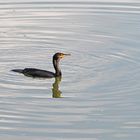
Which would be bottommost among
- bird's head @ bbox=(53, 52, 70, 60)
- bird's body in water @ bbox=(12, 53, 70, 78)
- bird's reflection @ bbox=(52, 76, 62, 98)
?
bird's reflection @ bbox=(52, 76, 62, 98)

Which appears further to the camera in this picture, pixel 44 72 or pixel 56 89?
pixel 44 72

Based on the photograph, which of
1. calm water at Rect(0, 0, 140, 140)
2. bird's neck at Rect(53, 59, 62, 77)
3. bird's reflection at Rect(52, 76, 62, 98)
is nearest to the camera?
calm water at Rect(0, 0, 140, 140)

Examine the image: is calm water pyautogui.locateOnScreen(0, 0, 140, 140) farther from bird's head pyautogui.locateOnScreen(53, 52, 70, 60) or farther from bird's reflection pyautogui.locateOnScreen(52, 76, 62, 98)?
bird's head pyautogui.locateOnScreen(53, 52, 70, 60)

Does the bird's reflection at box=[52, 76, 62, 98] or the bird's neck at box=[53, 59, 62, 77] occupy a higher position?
the bird's neck at box=[53, 59, 62, 77]

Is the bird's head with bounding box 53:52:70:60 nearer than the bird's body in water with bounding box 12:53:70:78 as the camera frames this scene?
No

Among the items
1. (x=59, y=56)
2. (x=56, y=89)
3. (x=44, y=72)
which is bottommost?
(x=56, y=89)

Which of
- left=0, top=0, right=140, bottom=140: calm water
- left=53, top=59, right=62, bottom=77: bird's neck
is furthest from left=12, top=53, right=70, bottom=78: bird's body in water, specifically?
left=0, top=0, right=140, bottom=140: calm water

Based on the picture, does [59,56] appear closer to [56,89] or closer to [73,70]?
[73,70]

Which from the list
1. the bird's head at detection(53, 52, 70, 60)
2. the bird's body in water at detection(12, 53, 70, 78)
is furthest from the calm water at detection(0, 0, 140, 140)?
the bird's head at detection(53, 52, 70, 60)

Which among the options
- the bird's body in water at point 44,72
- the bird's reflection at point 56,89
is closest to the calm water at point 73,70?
the bird's reflection at point 56,89

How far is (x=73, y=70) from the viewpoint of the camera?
47.5 feet

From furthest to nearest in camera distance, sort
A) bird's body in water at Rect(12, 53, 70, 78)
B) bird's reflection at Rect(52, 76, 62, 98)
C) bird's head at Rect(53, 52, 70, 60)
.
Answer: bird's head at Rect(53, 52, 70, 60) < bird's body in water at Rect(12, 53, 70, 78) < bird's reflection at Rect(52, 76, 62, 98)

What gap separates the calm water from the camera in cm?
1107

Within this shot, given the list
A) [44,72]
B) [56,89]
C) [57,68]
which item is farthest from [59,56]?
[56,89]
